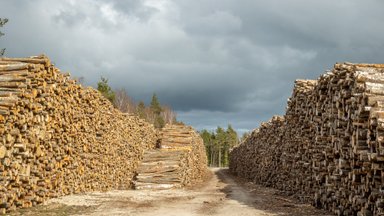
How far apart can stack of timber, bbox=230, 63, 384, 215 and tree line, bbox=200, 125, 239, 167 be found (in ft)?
240

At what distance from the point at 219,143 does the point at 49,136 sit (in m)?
79.2

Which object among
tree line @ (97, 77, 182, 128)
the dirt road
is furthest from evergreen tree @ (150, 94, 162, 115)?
the dirt road

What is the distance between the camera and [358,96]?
7.97 metres

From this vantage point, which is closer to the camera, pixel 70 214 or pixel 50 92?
pixel 70 214

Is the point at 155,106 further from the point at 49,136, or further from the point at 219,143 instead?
the point at 49,136

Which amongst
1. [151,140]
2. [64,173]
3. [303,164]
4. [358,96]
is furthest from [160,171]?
[358,96]

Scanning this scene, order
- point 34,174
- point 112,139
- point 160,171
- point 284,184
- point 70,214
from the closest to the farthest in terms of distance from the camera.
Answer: point 70,214
point 34,174
point 284,184
point 112,139
point 160,171

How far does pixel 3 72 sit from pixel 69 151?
13.2 feet

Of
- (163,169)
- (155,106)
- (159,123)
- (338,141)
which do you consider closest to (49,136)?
(338,141)

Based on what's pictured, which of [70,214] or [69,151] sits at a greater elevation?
[69,151]

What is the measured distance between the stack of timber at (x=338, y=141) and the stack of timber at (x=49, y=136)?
739cm

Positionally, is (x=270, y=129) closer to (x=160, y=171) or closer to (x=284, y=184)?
(x=284, y=184)

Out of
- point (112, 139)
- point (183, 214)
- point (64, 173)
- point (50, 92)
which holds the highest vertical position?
point (50, 92)

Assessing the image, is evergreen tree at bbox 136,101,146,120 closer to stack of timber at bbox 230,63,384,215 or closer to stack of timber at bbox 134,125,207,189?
stack of timber at bbox 134,125,207,189
